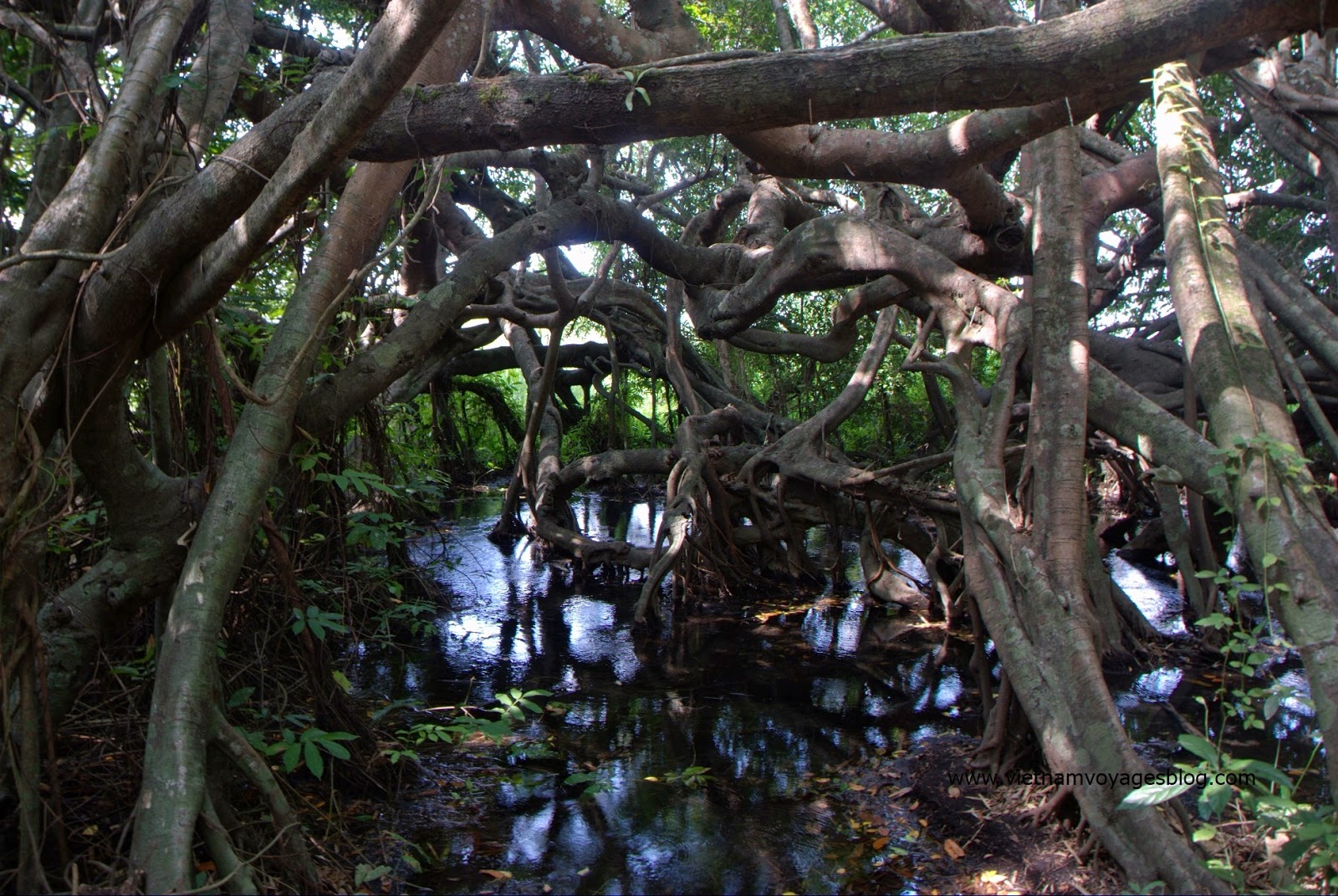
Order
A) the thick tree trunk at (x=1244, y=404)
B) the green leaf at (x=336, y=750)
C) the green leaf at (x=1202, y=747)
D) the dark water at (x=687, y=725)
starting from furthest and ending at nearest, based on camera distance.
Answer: the dark water at (x=687, y=725)
the green leaf at (x=336, y=750)
the thick tree trunk at (x=1244, y=404)
the green leaf at (x=1202, y=747)

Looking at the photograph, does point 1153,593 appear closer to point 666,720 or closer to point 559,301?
point 666,720

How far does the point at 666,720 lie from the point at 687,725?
5.3 inches

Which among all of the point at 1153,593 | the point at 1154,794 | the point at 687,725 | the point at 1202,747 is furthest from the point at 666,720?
the point at 1153,593

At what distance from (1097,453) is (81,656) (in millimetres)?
6364

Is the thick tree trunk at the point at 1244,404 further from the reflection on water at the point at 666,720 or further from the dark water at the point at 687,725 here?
the reflection on water at the point at 666,720

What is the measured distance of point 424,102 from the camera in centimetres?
305

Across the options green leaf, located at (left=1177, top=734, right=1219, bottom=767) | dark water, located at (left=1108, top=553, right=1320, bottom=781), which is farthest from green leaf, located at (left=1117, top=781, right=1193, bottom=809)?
dark water, located at (left=1108, top=553, right=1320, bottom=781)

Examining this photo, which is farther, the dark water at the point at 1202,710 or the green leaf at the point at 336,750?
the dark water at the point at 1202,710

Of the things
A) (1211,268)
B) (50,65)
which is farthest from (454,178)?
(1211,268)

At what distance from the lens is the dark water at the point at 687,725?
12.4 ft

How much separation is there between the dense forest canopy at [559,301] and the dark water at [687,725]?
1.84 feet

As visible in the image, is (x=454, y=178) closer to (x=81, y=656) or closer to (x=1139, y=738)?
(x=81, y=656)

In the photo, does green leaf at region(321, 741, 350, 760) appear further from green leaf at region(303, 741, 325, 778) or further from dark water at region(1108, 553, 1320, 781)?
dark water at region(1108, 553, 1320, 781)

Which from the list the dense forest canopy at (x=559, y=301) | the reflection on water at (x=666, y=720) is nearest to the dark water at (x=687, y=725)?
the reflection on water at (x=666, y=720)
